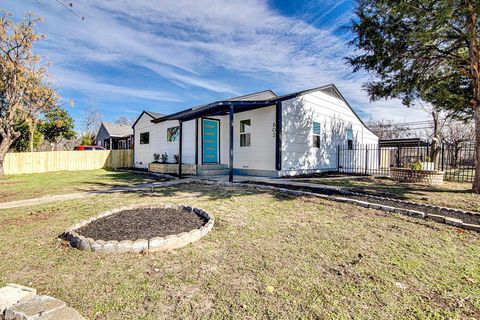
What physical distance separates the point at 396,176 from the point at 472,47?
4.98 meters

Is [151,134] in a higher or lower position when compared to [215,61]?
lower

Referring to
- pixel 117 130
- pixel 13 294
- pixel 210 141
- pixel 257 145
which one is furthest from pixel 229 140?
pixel 117 130

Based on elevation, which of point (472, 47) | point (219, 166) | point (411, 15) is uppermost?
point (411, 15)

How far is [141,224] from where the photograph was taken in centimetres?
385

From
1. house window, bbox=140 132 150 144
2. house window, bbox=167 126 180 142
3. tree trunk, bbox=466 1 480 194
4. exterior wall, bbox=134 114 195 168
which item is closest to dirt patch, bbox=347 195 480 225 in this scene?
tree trunk, bbox=466 1 480 194

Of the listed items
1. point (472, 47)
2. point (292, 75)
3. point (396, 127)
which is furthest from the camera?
point (396, 127)

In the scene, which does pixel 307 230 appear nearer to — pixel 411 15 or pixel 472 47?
pixel 411 15

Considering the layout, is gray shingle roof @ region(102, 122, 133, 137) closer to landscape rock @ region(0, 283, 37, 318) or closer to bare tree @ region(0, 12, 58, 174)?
bare tree @ region(0, 12, 58, 174)

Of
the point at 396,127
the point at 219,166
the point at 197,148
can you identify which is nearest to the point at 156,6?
the point at 197,148

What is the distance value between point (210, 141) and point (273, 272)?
1031 cm

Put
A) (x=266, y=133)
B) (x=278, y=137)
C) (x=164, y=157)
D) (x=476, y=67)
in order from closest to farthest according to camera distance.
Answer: (x=476, y=67) < (x=278, y=137) < (x=266, y=133) < (x=164, y=157)

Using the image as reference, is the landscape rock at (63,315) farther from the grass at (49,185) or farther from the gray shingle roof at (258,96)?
the gray shingle roof at (258,96)

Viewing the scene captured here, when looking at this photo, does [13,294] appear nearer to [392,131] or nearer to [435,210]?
[435,210]

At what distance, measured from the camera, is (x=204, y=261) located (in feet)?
9.49
